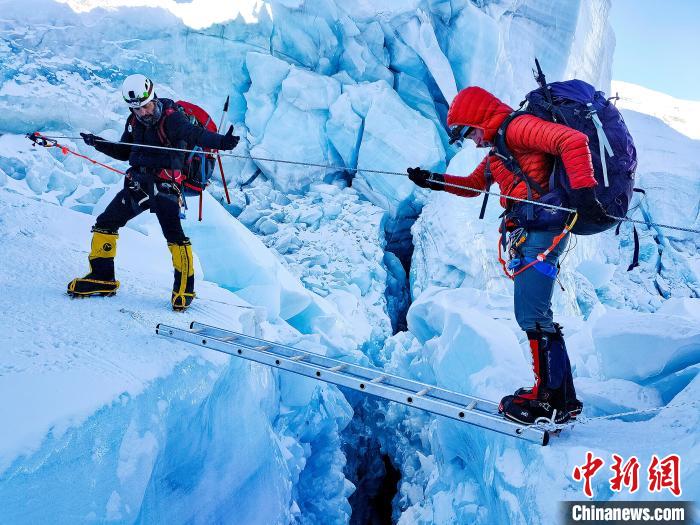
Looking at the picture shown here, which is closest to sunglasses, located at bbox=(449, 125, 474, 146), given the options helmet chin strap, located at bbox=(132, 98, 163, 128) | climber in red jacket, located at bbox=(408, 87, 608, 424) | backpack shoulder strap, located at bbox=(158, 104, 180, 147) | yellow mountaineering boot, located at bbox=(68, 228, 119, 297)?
climber in red jacket, located at bbox=(408, 87, 608, 424)

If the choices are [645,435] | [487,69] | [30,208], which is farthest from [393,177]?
[645,435]

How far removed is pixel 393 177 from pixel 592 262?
468cm

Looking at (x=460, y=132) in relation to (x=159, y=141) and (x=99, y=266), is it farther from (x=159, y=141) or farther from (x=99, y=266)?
(x=99, y=266)

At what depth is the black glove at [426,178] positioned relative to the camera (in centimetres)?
222

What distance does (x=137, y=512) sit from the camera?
6.15 ft

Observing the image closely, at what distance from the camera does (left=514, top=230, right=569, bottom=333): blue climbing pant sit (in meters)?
1.84

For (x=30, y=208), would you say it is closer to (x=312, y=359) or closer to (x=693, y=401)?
(x=312, y=359)

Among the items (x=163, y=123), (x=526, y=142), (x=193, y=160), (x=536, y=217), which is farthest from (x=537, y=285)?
(x=163, y=123)

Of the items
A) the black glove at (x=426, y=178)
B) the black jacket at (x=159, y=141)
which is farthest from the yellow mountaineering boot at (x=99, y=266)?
the black glove at (x=426, y=178)

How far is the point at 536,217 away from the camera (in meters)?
1.87

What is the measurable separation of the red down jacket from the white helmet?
1.64m
